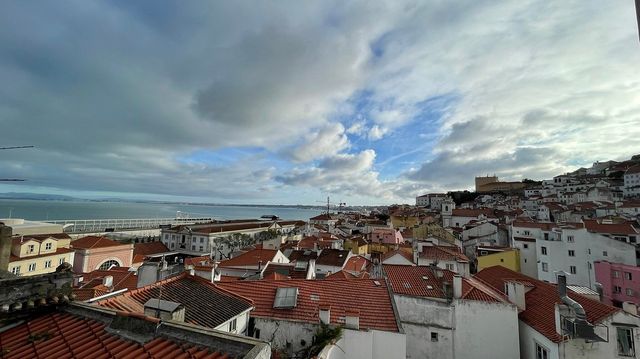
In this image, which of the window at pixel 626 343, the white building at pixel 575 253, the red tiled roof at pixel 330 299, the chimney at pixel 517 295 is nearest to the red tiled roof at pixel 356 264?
the chimney at pixel 517 295

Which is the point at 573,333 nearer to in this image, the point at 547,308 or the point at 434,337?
the point at 547,308

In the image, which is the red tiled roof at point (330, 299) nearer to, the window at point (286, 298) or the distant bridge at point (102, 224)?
the window at point (286, 298)

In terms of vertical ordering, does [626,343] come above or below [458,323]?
above

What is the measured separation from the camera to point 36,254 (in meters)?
31.8

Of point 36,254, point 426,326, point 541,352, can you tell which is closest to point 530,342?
point 541,352

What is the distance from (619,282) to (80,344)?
39.8m

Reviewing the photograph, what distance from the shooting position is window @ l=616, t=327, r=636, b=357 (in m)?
12.2

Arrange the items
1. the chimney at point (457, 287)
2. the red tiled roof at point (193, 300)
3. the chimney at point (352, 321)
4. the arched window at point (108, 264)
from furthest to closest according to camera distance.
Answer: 1. the arched window at point (108, 264)
2. the chimney at point (457, 287)
3. the chimney at point (352, 321)
4. the red tiled roof at point (193, 300)

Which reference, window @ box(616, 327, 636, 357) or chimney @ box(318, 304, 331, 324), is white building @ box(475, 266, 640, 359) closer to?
window @ box(616, 327, 636, 357)

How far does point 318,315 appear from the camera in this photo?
37.0 ft

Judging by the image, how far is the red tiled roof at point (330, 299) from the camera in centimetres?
1113

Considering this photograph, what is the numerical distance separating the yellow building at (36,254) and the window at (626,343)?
134 feet

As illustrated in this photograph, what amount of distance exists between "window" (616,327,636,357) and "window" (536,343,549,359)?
8.34 ft

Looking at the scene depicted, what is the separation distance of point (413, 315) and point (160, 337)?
13.5 m
